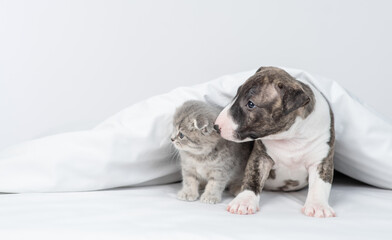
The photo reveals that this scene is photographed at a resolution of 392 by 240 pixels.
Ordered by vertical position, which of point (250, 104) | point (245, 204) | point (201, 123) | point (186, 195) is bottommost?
point (186, 195)

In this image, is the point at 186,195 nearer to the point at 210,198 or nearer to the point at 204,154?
the point at 210,198

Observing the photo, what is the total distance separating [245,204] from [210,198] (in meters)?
0.30

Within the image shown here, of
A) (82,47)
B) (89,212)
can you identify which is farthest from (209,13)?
(89,212)

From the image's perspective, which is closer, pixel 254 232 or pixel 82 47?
pixel 254 232

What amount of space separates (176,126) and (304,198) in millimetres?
793

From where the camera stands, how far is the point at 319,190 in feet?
9.05

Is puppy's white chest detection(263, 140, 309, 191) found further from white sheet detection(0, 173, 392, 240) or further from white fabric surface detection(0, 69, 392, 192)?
white fabric surface detection(0, 69, 392, 192)

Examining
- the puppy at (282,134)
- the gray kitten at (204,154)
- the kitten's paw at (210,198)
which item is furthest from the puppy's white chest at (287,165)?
the kitten's paw at (210,198)

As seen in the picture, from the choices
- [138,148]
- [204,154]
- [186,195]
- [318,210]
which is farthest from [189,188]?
[318,210]

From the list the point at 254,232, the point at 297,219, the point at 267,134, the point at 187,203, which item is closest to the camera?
the point at 254,232

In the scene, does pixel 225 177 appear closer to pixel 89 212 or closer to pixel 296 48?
pixel 89 212

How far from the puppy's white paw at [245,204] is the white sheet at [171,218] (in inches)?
1.6

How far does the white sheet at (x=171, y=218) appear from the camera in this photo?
225cm

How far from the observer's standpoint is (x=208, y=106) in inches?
121
